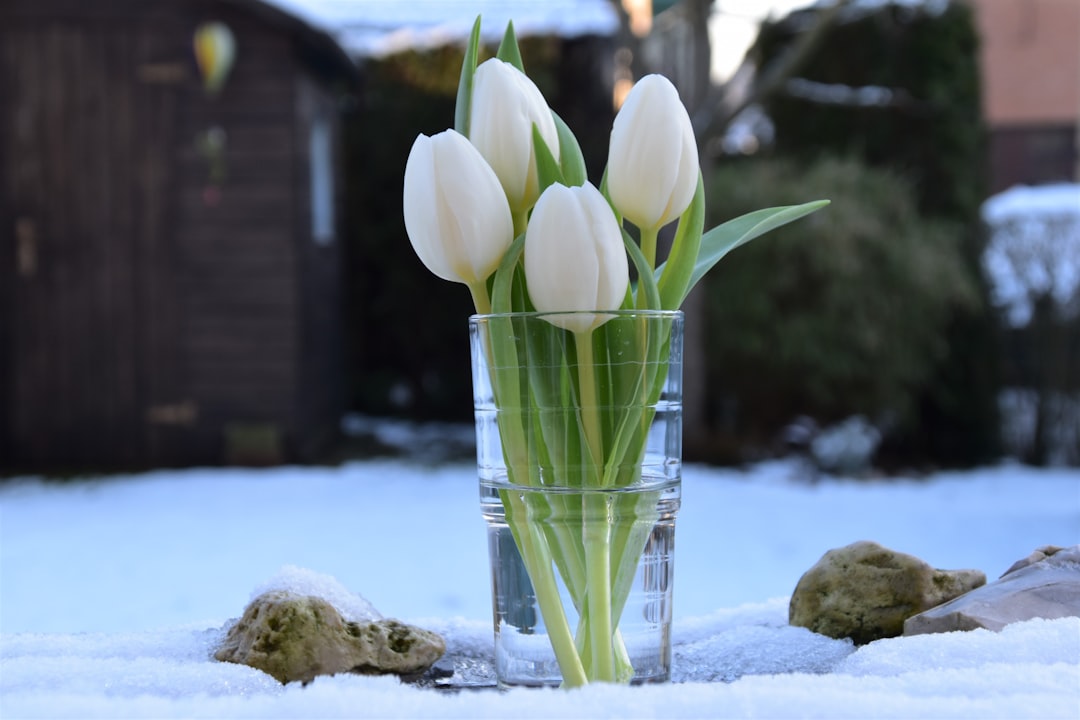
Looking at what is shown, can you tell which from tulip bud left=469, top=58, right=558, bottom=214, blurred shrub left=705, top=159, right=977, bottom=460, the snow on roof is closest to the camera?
tulip bud left=469, top=58, right=558, bottom=214

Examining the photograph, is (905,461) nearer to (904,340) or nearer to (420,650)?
(904,340)

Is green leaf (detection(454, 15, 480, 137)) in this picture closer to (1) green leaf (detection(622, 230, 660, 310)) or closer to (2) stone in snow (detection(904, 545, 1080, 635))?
(1) green leaf (detection(622, 230, 660, 310))

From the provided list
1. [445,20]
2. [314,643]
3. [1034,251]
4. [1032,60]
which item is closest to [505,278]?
[314,643]

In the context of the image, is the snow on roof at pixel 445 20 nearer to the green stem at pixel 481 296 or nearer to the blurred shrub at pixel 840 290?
the blurred shrub at pixel 840 290

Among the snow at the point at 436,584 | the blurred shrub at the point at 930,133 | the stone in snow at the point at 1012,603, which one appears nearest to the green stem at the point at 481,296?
the snow at the point at 436,584

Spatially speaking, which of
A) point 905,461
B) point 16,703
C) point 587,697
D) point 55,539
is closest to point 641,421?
point 587,697

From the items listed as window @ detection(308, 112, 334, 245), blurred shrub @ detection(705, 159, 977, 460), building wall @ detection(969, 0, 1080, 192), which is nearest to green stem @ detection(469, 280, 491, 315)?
blurred shrub @ detection(705, 159, 977, 460)

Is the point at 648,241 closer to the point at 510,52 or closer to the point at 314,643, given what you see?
the point at 510,52
